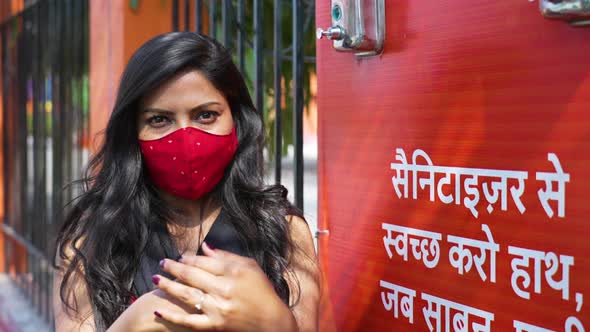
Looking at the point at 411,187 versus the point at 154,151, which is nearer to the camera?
the point at 411,187

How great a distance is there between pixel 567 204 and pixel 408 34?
57 centimetres

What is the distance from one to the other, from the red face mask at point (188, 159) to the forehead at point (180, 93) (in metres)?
0.06

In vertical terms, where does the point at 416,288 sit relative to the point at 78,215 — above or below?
below

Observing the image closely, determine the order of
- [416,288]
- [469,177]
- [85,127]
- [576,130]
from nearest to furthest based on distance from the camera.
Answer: [576,130]
[469,177]
[416,288]
[85,127]

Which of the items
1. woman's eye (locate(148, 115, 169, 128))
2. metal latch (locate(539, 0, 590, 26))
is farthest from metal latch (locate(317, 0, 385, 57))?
metal latch (locate(539, 0, 590, 26))

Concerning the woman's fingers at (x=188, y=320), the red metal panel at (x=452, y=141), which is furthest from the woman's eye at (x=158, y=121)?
the woman's fingers at (x=188, y=320)

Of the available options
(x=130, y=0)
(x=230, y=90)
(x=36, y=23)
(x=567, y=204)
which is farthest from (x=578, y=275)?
(x=36, y=23)

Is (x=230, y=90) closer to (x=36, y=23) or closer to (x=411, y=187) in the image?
(x=411, y=187)

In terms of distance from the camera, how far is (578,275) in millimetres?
1337

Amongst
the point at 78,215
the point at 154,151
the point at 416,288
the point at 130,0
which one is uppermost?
the point at 130,0

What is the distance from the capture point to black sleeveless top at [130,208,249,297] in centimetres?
186

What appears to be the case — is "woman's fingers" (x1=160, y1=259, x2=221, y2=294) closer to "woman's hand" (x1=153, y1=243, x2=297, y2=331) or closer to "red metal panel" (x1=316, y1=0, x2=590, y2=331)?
"woman's hand" (x1=153, y1=243, x2=297, y2=331)

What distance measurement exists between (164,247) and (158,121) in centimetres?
30

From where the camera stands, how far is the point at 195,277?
1.46m
